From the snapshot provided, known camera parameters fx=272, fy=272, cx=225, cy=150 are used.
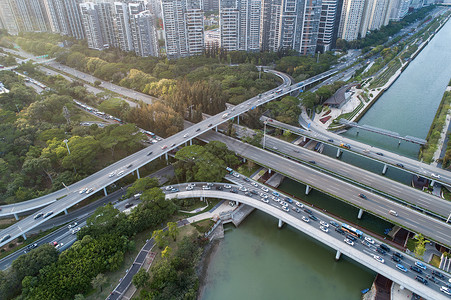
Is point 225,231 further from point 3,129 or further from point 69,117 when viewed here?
point 3,129

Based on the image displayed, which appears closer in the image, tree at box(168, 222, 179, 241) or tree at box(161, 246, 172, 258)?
tree at box(161, 246, 172, 258)

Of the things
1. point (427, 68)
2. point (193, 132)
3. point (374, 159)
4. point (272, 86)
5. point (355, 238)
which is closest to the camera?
point (355, 238)

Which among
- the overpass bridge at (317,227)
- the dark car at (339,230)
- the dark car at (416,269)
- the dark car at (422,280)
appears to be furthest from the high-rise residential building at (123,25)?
the dark car at (422,280)

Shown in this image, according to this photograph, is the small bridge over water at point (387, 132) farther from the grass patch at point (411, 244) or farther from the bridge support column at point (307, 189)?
the grass patch at point (411, 244)

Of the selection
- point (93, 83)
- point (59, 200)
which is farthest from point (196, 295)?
point (93, 83)

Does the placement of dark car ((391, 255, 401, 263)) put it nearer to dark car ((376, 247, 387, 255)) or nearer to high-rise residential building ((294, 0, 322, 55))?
dark car ((376, 247, 387, 255))

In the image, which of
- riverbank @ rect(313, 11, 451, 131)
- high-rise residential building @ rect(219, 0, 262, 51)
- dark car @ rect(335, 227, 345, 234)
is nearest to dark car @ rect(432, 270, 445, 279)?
dark car @ rect(335, 227, 345, 234)
